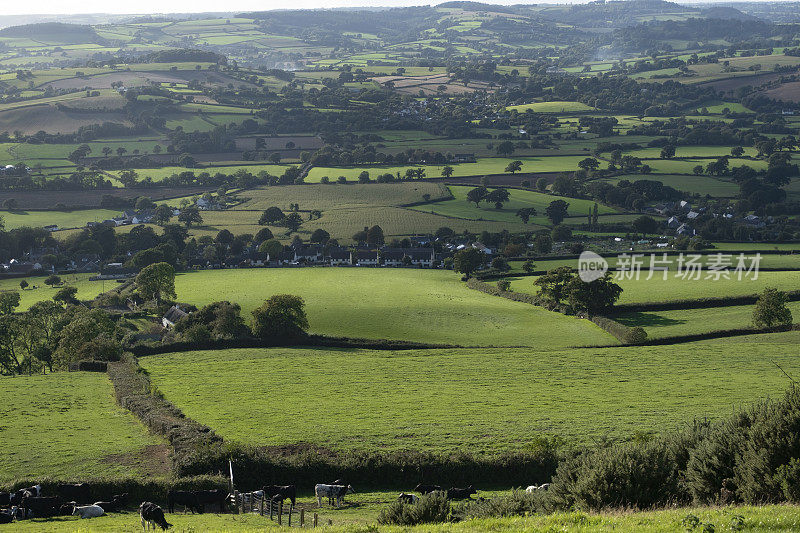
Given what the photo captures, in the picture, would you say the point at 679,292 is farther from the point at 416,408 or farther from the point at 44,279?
the point at 44,279

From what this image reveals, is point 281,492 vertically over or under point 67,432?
over

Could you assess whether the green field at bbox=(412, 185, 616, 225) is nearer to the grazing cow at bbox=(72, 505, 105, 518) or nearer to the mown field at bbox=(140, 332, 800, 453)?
the mown field at bbox=(140, 332, 800, 453)

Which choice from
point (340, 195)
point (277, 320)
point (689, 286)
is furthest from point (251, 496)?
point (340, 195)

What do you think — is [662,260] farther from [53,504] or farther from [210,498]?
[53,504]

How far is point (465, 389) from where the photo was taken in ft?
143

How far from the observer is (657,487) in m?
21.5

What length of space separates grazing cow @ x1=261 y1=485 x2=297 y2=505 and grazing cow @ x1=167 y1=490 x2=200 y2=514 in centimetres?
242

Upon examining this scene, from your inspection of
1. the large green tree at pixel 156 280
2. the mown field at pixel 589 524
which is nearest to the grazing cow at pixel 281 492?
the mown field at pixel 589 524

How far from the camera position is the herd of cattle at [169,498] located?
24812 millimetres

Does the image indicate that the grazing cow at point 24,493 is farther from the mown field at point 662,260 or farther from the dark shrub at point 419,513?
the mown field at point 662,260

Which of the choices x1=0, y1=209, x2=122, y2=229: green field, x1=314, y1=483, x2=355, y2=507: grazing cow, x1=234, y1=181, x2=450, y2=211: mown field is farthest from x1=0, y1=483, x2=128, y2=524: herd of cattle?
x1=234, y1=181, x2=450, y2=211: mown field

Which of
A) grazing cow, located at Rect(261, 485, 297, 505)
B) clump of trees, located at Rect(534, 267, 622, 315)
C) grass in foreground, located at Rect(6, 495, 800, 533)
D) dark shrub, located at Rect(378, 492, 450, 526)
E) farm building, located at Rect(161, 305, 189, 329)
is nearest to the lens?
grass in foreground, located at Rect(6, 495, 800, 533)

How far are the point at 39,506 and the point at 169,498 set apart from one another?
13.6 ft

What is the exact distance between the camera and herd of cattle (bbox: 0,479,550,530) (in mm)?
24812
